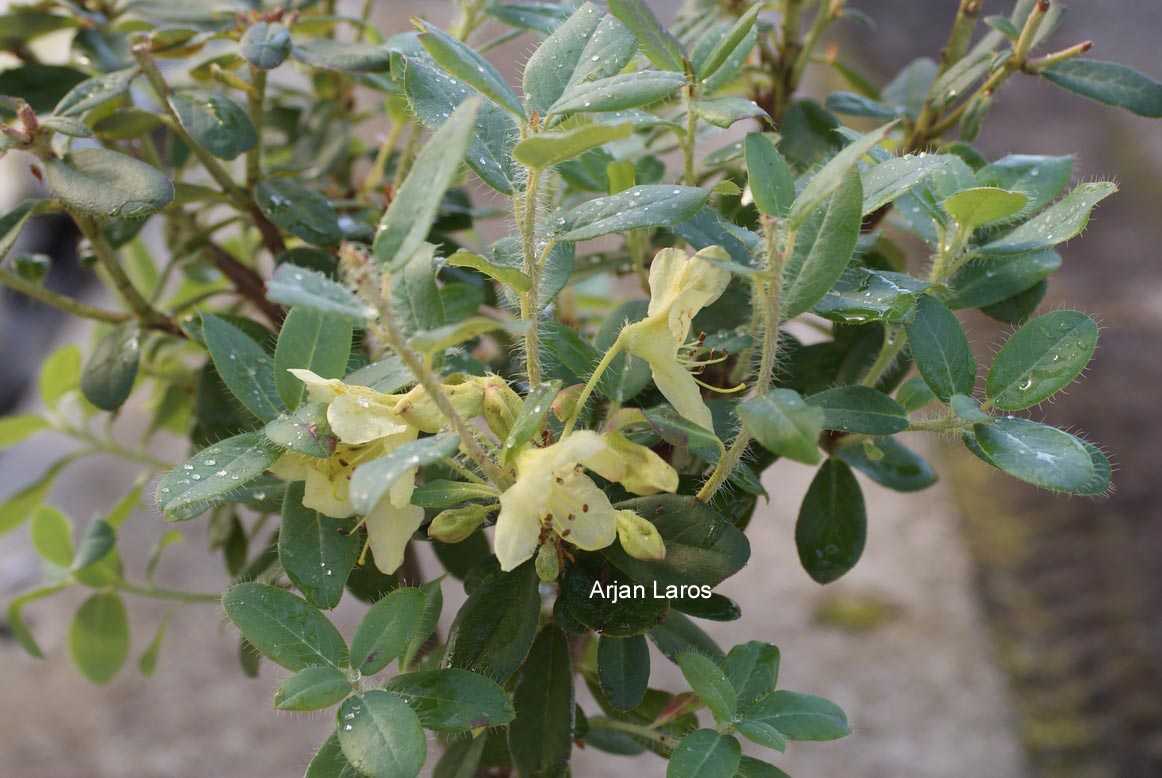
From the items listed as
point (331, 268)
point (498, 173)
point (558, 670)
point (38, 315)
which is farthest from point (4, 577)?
point (498, 173)

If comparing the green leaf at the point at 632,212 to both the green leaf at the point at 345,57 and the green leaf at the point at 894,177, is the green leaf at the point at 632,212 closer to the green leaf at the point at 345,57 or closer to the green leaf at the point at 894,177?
the green leaf at the point at 894,177

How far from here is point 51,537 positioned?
823 mm

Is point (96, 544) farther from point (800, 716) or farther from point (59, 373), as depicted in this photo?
point (800, 716)

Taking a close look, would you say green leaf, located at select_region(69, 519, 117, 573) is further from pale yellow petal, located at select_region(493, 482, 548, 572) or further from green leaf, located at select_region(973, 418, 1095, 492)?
green leaf, located at select_region(973, 418, 1095, 492)

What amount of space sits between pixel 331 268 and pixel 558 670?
310mm

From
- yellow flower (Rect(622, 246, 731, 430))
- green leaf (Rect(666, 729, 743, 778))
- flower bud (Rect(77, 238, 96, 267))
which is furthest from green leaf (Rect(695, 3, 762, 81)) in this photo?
flower bud (Rect(77, 238, 96, 267))

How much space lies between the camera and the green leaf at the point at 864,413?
490 mm

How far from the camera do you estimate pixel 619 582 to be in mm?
507

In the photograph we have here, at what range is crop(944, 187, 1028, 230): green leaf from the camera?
484mm

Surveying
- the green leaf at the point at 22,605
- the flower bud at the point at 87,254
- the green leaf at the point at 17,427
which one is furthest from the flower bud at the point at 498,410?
the green leaf at the point at 17,427

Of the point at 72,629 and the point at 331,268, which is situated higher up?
the point at 331,268

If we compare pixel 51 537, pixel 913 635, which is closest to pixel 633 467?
pixel 51 537

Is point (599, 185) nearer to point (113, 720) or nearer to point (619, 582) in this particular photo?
point (619, 582)

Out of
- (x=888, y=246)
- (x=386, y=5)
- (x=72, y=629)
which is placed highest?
(x=888, y=246)
